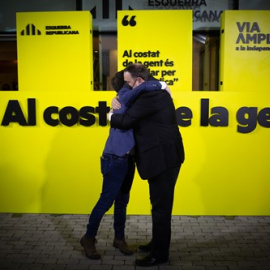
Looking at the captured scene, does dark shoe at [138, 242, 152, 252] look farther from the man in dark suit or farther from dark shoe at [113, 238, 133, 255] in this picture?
the man in dark suit

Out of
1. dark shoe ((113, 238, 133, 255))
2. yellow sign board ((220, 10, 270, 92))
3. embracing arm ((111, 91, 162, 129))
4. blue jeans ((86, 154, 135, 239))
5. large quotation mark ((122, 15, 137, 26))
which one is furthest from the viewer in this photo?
large quotation mark ((122, 15, 137, 26))

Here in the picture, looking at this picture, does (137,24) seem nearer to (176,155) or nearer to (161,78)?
(161,78)

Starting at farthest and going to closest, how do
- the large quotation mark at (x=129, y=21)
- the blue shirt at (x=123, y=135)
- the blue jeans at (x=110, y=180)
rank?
1. the large quotation mark at (x=129, y=21)
2. the blue jeans at (x=110, y=180)
3. the blue shirt at (x=123, y=135)

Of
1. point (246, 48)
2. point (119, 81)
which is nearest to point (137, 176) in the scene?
point (119, 81)

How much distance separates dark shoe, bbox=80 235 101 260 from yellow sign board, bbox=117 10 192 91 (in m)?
2.48

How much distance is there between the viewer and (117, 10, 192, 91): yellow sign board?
17.7ft

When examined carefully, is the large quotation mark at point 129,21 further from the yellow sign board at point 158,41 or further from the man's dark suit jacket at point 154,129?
the man's dark suit jacket at point 154,129

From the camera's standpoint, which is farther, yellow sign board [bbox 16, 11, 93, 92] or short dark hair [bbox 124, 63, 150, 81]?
yellow sign board [bbox 16, 11, 93, 92]

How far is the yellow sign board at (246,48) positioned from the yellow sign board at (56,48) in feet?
5.95

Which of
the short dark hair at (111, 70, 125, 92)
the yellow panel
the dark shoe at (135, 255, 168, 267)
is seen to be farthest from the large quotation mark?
the dark shoe at (135, 255, 168, 267)

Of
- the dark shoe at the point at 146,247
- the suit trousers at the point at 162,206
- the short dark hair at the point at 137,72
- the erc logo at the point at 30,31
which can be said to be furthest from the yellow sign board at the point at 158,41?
the dark shoe at the point at 146,247

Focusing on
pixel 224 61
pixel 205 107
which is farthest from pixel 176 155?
pixel 224 61

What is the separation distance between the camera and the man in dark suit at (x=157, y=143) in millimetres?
3473

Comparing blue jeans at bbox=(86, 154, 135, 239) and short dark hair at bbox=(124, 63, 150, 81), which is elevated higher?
short dark hair at bbox=(124, 63, 150, 81)
